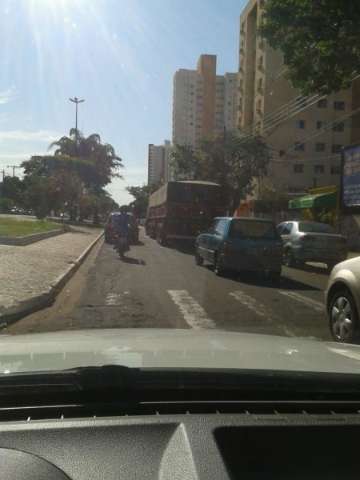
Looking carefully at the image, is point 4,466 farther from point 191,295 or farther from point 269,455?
point 191,295

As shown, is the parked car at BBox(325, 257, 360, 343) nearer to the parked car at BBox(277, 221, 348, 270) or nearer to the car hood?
the car hood

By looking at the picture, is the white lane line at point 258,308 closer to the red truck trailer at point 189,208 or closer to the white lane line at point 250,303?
the white lane line at point 250,303

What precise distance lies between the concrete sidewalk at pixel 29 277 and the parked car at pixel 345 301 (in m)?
4.73

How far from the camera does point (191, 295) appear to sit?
12.2 m

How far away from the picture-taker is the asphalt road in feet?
29.8

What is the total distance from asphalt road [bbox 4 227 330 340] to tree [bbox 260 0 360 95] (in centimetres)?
560

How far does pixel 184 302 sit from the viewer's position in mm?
11258

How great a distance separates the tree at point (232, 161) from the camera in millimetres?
51562

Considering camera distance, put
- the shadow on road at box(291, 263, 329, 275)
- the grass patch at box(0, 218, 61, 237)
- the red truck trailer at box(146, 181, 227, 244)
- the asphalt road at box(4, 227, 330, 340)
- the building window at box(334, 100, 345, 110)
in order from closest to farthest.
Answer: the asphalt road at box(4, 227, 330, 340), the shadow on road at box(291, 263, 329, 275), the grass patch at box(0, 218, 61, 237), the red truck trailer at box(146, 181, 227, 244), the building window at box(334, 100, 345, 110)

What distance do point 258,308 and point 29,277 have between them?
18.3 ft

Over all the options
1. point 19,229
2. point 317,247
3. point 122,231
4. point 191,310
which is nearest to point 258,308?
point 191,310

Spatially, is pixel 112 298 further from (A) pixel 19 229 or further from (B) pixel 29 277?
(A) pixel 19 229

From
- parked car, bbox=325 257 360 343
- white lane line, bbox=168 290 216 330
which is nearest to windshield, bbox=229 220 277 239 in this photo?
white lane line, bbox=168 290 216 330

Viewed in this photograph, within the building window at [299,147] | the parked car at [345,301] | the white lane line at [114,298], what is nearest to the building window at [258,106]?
the building window at [299,147]
